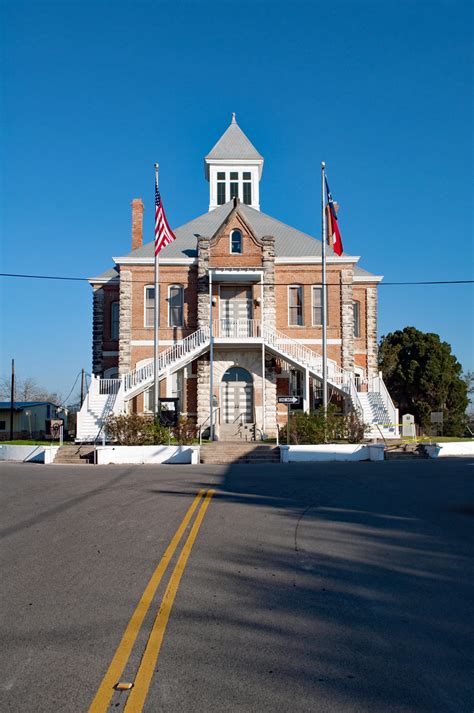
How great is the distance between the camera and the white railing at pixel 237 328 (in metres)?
34.8

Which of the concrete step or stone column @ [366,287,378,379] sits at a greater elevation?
stone column @ [366,287,378,379]

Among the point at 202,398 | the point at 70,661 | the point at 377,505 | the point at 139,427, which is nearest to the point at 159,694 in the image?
the point at 70,661

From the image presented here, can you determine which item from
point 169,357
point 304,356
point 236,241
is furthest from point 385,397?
point 236,241

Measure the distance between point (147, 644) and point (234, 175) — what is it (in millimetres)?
42552

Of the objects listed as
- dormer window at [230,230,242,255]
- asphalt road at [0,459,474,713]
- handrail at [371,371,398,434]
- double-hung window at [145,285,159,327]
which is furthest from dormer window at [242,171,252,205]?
asphalt road at [0,459,474,713]

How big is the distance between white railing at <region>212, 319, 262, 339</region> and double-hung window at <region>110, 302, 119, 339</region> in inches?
248

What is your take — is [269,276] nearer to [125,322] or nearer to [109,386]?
[125,322]

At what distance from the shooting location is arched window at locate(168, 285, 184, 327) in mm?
37062

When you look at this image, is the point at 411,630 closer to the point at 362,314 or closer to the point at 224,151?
the point at 362,314

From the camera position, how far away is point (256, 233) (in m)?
38.0

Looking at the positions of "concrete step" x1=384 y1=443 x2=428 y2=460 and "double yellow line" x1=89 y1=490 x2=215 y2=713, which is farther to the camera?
"concrete step" x1=384 y1=443 x2=428 y2=460

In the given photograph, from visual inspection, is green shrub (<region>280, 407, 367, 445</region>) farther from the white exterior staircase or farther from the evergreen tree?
the evergreen tree

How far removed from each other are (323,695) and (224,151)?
145 ft

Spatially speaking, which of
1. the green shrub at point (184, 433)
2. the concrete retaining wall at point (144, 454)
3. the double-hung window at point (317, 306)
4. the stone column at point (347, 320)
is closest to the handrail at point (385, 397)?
the stone column at point (347, 320)
